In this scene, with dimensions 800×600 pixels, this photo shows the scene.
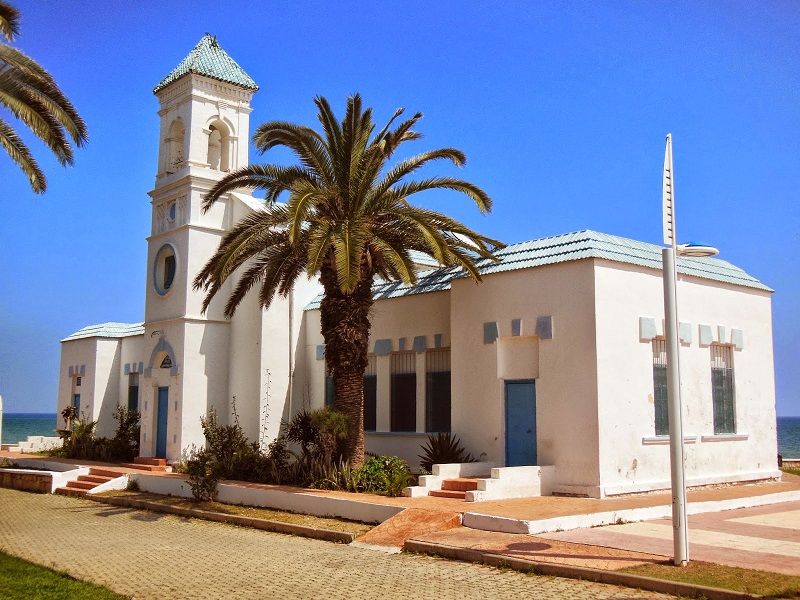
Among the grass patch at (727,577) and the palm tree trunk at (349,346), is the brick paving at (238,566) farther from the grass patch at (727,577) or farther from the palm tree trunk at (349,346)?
the palm tree trunk at (349,346)

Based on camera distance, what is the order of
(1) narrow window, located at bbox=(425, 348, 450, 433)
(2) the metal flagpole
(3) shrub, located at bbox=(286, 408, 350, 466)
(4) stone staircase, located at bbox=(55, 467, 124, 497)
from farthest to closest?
(4) stone staircase, located at bbox=(55, 467, 124, 497)
(1) narrow window, located at bbox=(425, 348, 450, 433)
(3) shrub, located at bbox=(286, 408, 350, 466)
(2) the metal flagpole

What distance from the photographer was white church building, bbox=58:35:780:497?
1736 centimetres

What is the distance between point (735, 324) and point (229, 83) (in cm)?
1618

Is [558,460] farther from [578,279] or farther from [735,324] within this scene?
[735,324]

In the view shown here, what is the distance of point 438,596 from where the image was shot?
372 inches

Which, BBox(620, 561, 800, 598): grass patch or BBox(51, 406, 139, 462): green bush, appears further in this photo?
BBox(51, 406, 139, 462): green bush

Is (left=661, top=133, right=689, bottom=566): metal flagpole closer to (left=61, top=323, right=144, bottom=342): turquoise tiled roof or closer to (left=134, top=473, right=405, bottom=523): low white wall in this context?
(left=134, top=473, right=405, bottom=523): low white wall

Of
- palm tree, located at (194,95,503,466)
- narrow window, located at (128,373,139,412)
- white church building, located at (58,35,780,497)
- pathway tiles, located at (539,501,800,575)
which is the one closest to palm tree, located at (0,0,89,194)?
palm tree, located at (194,95,503,466)

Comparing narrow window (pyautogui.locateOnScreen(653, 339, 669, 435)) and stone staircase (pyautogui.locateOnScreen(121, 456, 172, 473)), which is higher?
narrow window (pyautogui.locateOnScreen(653, 339, 669, 435))

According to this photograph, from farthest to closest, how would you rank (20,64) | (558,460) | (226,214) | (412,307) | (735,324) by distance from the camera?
1. (226,214)
2. (412,307)
3. (735,324)
4. (558,460)
5. (20,64)

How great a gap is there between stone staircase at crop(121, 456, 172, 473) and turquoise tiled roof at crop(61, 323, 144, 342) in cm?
791

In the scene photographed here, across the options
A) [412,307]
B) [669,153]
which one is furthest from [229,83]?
[669,153]

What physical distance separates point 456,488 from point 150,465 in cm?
1065

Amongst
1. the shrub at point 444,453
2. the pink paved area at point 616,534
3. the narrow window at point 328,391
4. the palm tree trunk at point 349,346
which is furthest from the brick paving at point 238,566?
the narrow window at point 328,391
